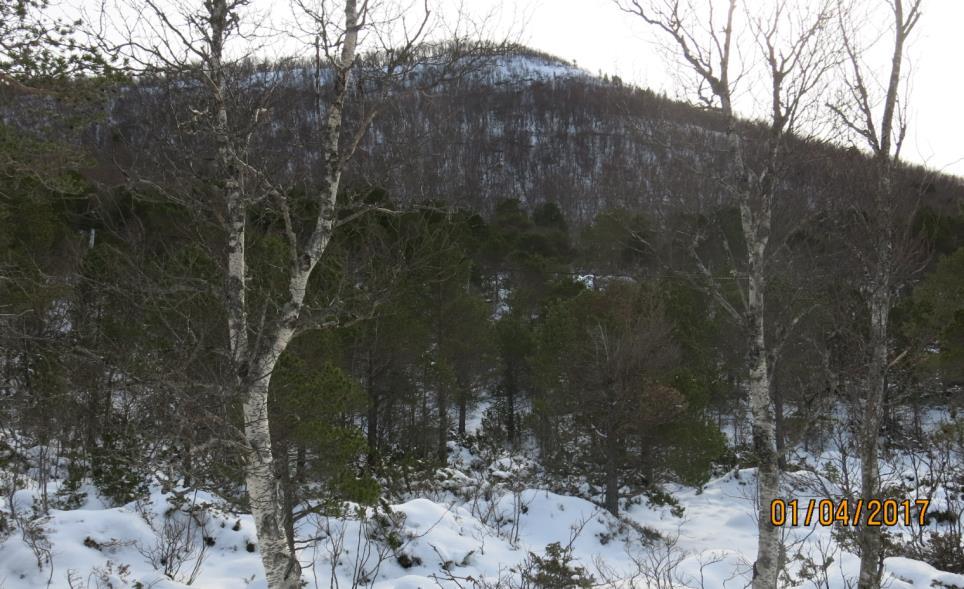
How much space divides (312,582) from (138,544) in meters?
2.23

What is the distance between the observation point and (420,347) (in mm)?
16344

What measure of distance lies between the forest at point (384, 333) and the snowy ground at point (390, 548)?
6 centimetres

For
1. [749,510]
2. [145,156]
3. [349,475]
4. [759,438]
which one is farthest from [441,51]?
[749,510]

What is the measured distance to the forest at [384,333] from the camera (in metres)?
4.72

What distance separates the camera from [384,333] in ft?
51.0

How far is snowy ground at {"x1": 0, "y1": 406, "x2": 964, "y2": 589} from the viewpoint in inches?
257

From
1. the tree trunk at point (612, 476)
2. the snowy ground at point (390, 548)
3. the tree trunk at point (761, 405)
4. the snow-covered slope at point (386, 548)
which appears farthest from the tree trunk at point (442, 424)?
the tree trunk at point (761, 405)

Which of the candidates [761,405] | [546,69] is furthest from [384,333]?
[546,69]

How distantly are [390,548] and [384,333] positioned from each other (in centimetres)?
778

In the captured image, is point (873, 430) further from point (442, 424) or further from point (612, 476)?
point (442, 424)

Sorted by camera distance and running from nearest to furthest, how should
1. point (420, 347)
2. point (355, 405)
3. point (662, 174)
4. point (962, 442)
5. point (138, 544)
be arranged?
1. point (662, 174)
2. point (138, 544)
3. point (962, 442)
4. point (355, 405)
5. point (420, 347)

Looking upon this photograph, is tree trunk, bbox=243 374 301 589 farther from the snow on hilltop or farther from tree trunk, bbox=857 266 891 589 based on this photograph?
the snow on hilltop

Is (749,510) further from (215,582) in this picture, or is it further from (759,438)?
(215,582)

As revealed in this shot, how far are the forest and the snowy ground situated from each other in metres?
0.06
